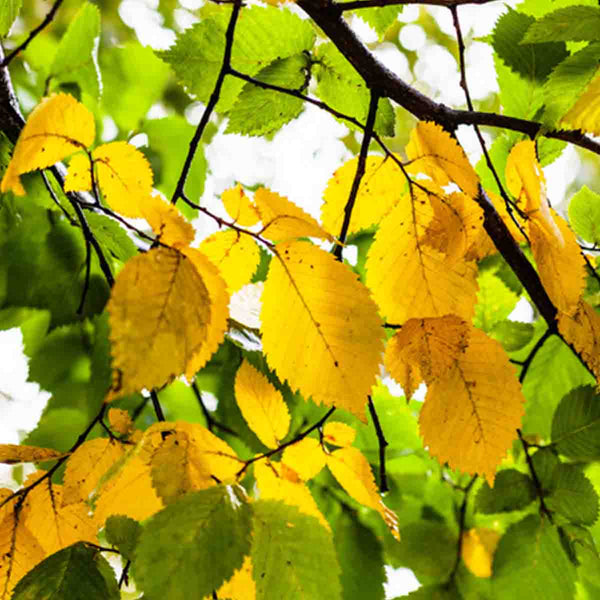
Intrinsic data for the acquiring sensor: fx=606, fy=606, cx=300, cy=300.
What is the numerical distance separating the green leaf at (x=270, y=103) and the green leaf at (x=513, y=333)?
0.36 metres

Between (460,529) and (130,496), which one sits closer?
(130,496)

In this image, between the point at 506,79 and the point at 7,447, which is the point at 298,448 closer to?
the point at 7,447

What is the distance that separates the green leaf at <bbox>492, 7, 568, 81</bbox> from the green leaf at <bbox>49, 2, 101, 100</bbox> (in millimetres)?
507

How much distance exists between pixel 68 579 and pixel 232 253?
21cm

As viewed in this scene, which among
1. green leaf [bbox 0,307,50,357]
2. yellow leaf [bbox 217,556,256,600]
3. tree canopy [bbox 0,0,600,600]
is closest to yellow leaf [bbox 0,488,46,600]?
tree canopy [bbox 0,0,600,600]

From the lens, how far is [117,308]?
0.82 feet

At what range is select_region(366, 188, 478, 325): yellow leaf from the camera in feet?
1.27

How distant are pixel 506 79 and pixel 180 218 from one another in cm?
40

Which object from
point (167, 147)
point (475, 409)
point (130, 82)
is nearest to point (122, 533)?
point (475, 409)

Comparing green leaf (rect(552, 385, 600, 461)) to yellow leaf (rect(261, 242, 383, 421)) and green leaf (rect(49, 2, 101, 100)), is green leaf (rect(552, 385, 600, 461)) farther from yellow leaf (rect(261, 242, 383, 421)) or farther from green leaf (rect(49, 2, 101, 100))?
green leaf (rect(49, 2, 101, 100))

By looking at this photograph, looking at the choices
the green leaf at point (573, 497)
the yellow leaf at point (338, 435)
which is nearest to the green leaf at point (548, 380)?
the green leaf at point (573, 497)

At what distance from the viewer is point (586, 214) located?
1.94ft

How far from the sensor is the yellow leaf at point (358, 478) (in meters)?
0.44

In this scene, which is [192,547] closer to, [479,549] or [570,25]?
[570,25]
